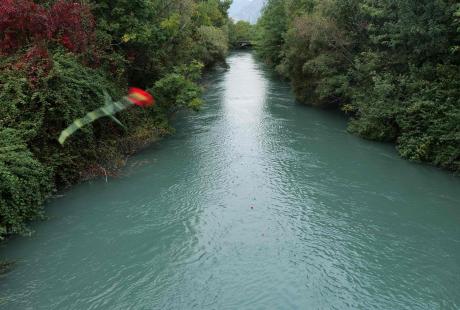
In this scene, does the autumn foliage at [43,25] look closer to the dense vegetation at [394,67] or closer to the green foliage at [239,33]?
the dense vegetation at [394,67]

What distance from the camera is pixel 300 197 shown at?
13.7 meters

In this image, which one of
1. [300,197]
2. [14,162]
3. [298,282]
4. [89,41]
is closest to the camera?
[298,282]

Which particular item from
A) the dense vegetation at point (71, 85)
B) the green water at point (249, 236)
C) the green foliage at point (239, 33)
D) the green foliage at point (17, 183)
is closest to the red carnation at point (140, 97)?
the dense vegetation at point (71, 85)

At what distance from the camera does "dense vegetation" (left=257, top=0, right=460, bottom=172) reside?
15453 mm

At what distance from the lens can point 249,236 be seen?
1144cm

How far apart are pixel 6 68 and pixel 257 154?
392 inches

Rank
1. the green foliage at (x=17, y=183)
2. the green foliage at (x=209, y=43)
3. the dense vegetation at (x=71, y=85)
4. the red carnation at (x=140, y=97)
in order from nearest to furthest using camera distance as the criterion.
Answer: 1. the green foliage at (x=17, y=183)
2. the dense vegetation at (x=71, y=85)
3. the red carnation at (x=140, y=97)
4. the green foliage at (x=209, y=43)

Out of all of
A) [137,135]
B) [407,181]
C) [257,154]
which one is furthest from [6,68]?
[407,181]

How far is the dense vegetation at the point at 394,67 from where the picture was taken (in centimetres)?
1545

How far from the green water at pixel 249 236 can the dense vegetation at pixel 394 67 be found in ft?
4.02

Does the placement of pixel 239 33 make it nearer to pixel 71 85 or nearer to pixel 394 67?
pixel 394 67

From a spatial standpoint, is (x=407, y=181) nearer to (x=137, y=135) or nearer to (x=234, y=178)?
(x=234, y=178)

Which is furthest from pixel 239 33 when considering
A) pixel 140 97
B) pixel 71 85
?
pixel 71 85

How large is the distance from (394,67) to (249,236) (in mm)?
12000
